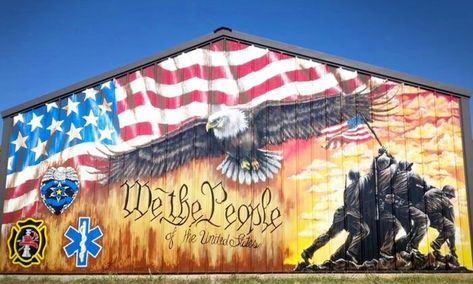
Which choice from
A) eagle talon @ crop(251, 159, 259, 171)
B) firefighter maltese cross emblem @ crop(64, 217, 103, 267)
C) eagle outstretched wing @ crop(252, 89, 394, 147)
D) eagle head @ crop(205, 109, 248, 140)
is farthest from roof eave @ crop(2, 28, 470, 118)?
firefighter maltese cross emblem @ crop(64, 217, 103, 267)

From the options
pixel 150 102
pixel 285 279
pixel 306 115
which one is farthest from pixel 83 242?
pixel 306 115

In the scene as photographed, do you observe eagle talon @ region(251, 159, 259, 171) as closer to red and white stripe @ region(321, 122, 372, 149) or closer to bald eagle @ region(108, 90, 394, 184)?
bald eagle @ region(108, 90, 394, 184)

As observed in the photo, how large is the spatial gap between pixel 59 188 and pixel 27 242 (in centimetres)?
188

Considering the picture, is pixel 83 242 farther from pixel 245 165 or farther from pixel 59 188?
pixel 245 165

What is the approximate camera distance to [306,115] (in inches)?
567

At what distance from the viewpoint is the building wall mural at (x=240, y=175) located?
44.8 feet

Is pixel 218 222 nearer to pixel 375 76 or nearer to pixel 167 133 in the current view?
pixel 167 133

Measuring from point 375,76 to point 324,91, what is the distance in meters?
1.54

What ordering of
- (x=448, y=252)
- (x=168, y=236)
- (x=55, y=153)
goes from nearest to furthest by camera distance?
(x=448, y=252)
(x=168, y=236)
(x=55, y=153)

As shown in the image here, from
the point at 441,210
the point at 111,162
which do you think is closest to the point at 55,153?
the point at 111,162

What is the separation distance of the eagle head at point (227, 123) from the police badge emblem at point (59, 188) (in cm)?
446

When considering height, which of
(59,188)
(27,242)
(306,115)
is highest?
(306,115)

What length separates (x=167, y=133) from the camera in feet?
48.7

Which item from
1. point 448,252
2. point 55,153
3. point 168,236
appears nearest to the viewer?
point 448,252
